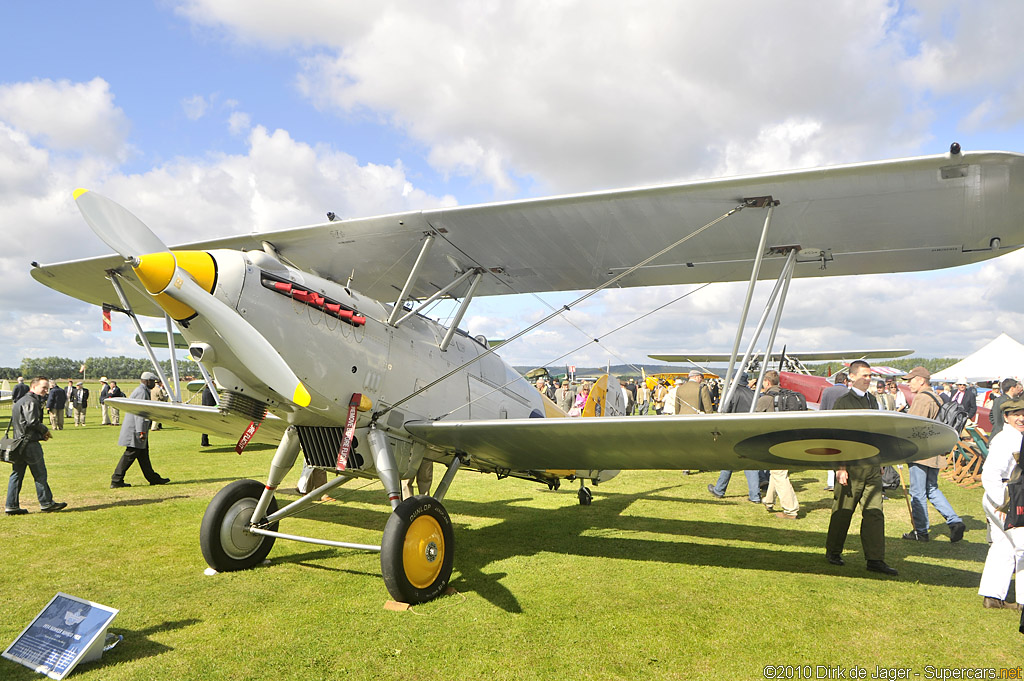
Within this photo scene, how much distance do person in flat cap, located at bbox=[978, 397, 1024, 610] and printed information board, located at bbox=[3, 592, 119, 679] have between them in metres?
5.52

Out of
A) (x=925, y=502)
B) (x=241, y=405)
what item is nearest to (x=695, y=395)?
(x=925, y=502)

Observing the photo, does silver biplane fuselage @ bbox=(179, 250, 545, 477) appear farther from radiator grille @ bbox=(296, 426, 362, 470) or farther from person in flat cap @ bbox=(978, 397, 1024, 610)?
person in flat cap @ bbox=(978, 397, 1024, 610)

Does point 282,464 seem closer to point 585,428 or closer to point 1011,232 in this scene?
point 585,428

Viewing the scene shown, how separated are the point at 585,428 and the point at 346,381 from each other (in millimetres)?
1914

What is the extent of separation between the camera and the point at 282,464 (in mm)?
5078

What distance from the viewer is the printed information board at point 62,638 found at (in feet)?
9.92

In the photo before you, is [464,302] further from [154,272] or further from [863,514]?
[863,514]

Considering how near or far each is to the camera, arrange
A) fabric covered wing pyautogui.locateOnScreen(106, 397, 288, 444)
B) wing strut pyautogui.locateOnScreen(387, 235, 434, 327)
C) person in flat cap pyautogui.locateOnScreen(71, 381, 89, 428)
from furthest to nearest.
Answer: person in flat cap pyautogui.locateOnScreen(71, 381, 89, 428) → fabric covered wing pyautogui.locateOnScreen(106, 397, 288, 444) → wing strut pyautogui.locateOnScreen(387, 235, 434, 327)

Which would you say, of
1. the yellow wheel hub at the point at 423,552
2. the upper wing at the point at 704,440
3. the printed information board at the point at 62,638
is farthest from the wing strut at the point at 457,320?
the printed information board at the point at 62,638

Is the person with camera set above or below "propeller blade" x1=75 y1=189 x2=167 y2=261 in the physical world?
below

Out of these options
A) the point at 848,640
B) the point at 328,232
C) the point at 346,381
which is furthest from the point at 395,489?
the point at 848,640

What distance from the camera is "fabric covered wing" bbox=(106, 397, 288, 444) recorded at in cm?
606

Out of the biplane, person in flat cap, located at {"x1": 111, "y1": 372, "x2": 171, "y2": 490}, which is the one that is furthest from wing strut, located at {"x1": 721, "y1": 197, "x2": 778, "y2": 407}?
person in flat cap, located at {"x1": 111, "y1": 372, "x2": 171, "y2": 490}

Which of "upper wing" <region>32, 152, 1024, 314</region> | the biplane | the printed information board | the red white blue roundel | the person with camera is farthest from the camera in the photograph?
the person with camera
